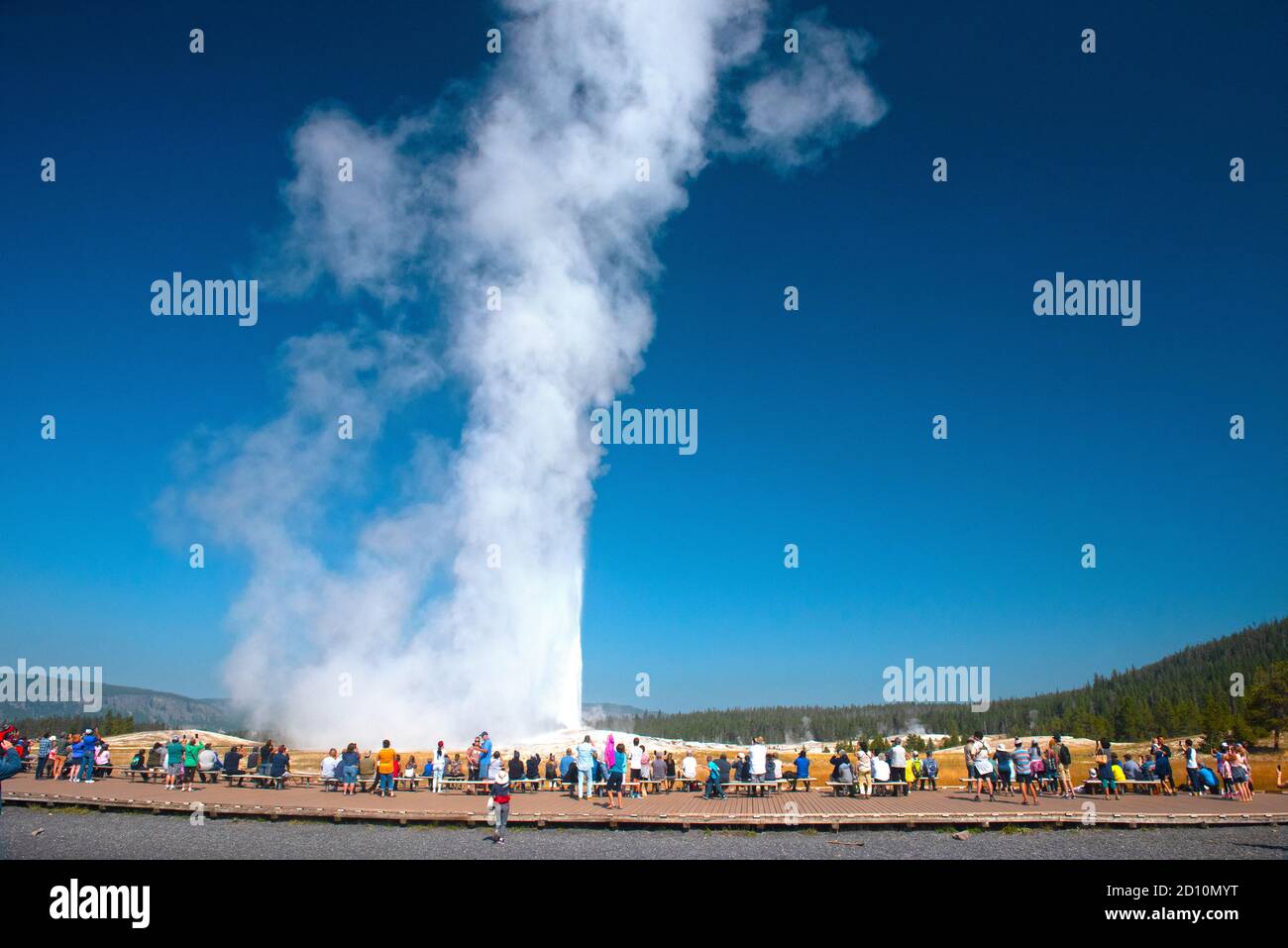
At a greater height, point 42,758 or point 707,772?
point 707,772

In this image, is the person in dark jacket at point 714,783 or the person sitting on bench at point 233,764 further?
the person sitting on bench at point 233,764

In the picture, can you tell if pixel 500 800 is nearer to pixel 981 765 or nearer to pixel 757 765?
pixel 757 765

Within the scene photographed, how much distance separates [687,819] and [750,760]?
269 inches

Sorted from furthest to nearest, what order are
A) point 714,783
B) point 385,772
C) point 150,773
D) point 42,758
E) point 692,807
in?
point 42,758
point 150,773
point 385,772
point 714,783
point 692,807

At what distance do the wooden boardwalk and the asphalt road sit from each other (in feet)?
1.13

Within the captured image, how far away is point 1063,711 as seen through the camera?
508ft

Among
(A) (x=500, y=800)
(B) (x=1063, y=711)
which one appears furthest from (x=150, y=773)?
(B) (x=1063, y=711)

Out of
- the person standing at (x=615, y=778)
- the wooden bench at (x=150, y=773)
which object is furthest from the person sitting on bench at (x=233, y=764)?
the person standing at (x=615, y=778)

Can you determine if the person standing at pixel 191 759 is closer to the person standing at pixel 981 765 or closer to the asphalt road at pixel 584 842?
the asphalt road at pixel 584 842

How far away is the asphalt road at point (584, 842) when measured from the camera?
53.0 feet

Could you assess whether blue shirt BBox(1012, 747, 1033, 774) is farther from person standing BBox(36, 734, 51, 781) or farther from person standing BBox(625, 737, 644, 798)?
person standing BBox(36, 734, 51, 781)

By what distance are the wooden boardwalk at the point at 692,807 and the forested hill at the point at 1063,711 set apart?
96.8m

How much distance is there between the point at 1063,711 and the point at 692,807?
160 metres

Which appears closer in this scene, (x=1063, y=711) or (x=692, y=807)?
(x=692, y=807)
